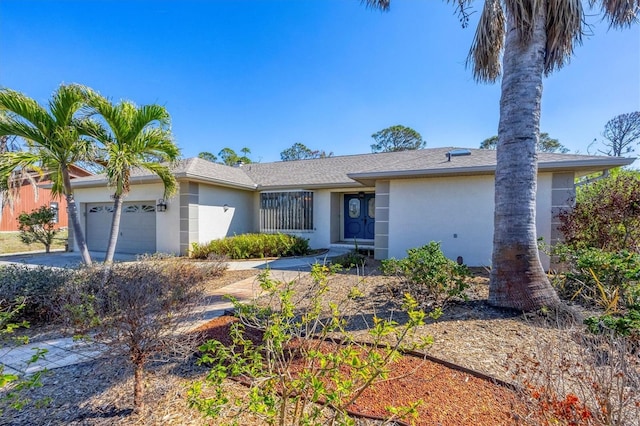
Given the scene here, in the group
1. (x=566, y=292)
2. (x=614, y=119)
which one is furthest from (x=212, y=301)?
(x=614, y=119)

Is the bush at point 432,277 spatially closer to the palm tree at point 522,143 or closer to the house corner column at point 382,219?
the palm tree at point 522,143

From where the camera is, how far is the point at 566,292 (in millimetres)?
5512

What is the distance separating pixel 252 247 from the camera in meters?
11.2

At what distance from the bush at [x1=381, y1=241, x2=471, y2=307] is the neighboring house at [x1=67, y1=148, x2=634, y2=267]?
14.3ft

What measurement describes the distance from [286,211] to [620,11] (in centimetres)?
1147

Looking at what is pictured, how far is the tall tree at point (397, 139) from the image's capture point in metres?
38.5

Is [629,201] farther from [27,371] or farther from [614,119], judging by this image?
[614,119]

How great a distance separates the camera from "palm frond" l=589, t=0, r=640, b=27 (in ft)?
16.6

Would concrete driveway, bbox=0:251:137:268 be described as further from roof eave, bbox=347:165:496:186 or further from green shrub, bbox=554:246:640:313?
green shrub, bbox=554:246:640:313

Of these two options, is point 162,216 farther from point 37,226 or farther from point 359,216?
point 359,216

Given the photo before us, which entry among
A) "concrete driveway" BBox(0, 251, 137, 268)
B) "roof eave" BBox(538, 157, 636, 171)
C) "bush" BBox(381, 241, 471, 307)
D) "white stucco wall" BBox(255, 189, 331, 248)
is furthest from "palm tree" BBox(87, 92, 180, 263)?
"roof eave" BBox(538, 157, 636, 171)

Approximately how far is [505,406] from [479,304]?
2967 millimetres

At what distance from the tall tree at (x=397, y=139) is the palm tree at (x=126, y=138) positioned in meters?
34.8

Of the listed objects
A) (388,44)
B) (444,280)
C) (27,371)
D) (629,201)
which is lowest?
(27,371)
